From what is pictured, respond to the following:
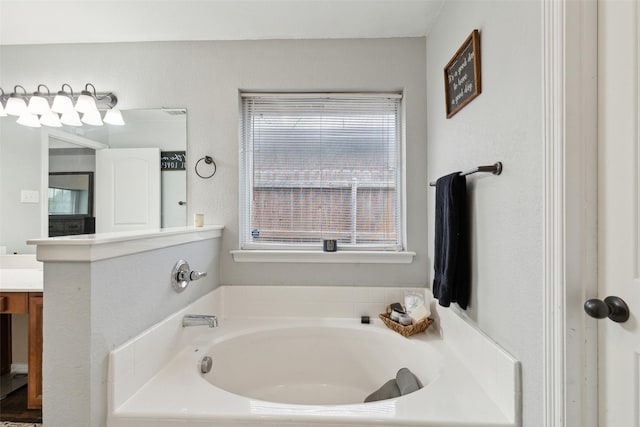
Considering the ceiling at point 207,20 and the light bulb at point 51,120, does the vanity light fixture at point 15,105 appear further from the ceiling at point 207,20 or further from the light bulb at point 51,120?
the ceiling at point 207,20

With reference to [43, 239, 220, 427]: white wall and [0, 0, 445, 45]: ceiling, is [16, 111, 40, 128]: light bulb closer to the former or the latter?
[0, 0, 445, 45]: ceiling

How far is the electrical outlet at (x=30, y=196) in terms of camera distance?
1850 mm

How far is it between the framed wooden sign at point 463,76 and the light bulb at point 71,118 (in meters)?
2.18

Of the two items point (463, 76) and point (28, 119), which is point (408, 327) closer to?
point (463, 76)

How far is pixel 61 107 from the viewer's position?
1799 mm

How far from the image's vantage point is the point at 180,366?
126 centimetres

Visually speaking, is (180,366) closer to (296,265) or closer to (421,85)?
(296,265)

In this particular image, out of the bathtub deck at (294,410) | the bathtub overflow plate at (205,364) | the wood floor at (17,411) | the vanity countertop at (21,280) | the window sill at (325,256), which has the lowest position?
the wood floor at (17,411)

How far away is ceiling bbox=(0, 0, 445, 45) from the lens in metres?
1.57

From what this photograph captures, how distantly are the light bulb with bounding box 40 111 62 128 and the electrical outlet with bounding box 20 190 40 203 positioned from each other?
43 cm

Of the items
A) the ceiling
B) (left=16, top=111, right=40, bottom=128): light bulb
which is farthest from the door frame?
(left=16, top=111, right=40, bottom=128): light bulb

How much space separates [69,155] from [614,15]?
101 inches

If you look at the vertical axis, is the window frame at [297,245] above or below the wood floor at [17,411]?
above

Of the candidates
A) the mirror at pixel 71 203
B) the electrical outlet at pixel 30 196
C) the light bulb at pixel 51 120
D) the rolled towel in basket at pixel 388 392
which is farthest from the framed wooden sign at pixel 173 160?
the rolled towel in basket at pixel 388 392
